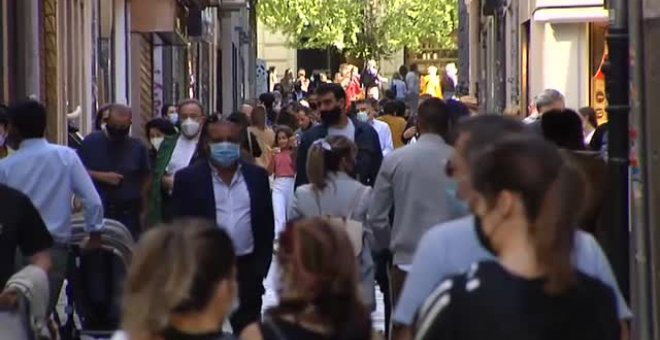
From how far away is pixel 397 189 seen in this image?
9953mm

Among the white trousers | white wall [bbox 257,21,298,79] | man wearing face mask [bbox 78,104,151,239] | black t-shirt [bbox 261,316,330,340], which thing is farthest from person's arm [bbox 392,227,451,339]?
white wall [bbox 257,21,298,79]

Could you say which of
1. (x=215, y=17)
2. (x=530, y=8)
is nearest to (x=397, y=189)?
(x=530, y=8)

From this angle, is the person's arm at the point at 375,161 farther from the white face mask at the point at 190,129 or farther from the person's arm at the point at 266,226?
the person's arm at the point at 266,226

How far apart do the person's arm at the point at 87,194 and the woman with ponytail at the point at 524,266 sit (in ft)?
22.4

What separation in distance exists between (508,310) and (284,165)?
15.5m

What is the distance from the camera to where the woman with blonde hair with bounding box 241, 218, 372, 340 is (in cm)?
543

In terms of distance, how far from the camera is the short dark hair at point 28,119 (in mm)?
10906

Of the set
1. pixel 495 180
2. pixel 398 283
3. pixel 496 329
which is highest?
pixel 495 180

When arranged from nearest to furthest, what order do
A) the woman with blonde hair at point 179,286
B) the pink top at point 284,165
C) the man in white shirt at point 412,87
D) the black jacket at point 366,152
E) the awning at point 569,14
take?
1. the woman with blonde hair at point 179,286
2. the black jacket at point 366,152
3. the pink top at point 284,165
4. the awning at point 569,14
5. the man in white shirt at point 412,87

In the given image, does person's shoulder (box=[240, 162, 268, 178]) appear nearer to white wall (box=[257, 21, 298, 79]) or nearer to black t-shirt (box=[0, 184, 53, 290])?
black t-shirt (box=[0, 184, 53, 290])

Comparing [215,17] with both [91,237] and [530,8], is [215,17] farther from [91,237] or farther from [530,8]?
[91,237]

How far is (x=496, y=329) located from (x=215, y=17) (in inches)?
1943

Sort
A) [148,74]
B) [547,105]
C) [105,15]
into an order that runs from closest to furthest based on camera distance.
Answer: [547,105], [105,15], [148,74]

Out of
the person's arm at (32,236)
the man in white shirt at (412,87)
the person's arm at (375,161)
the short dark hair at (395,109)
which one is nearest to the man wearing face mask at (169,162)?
the person's arm at (375,161)
